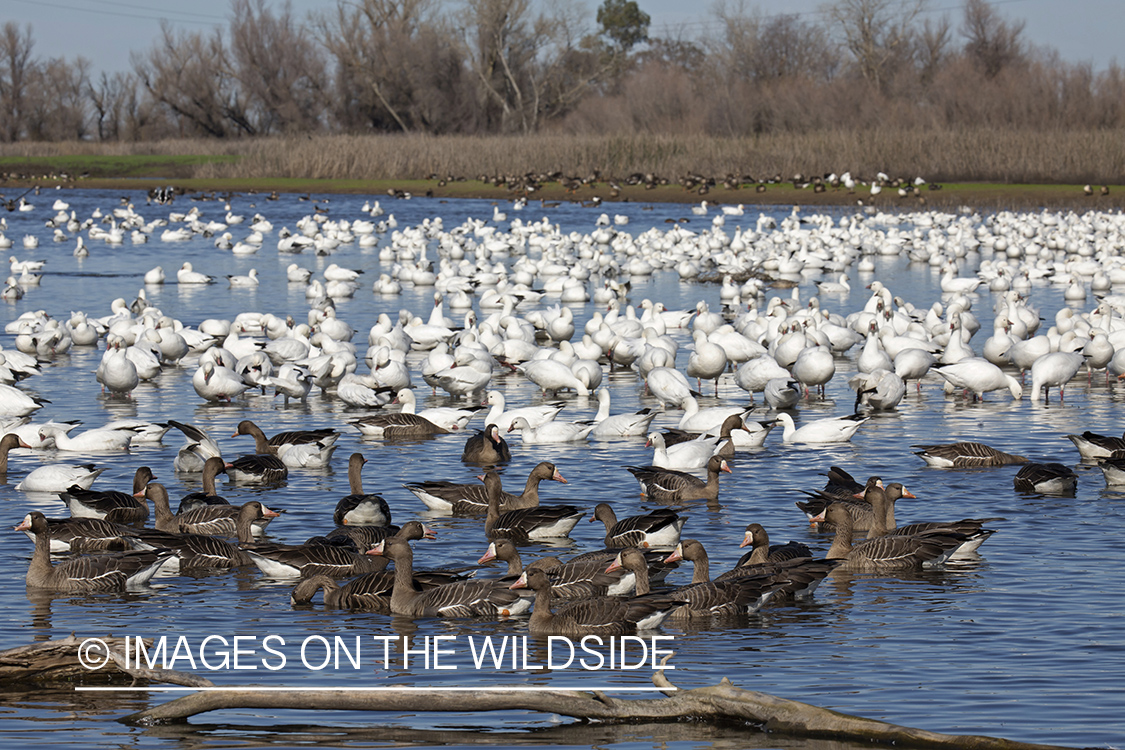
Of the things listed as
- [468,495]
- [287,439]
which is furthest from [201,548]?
[287,439]

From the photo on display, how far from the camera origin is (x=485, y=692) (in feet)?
21.3

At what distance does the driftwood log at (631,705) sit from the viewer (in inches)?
248

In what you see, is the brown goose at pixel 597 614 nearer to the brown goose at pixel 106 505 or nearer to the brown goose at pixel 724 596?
the brown goose at pixel 724 596

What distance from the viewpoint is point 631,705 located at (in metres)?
6.62

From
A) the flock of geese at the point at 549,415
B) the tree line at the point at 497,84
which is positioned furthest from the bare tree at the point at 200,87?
the flock of geese at the point at 549,415

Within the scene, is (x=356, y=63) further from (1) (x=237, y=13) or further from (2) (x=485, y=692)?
(2) (x=485, y=692)

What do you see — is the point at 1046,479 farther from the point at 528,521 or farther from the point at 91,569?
the point at 91,569

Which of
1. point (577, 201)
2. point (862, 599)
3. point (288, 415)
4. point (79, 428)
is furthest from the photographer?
point (577, 201)

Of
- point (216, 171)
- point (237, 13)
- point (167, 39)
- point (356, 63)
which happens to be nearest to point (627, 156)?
point (216, 171)

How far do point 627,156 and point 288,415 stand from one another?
163ft

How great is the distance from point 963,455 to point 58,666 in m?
9.50

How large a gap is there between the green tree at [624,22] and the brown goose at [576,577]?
12898 centimetres

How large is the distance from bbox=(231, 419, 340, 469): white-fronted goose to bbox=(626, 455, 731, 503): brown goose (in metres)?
3.61

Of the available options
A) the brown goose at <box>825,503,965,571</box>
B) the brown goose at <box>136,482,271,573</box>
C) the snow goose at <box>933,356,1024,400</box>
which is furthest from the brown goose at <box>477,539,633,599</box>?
the snow goose at <box>933,356,1024,400</box>
